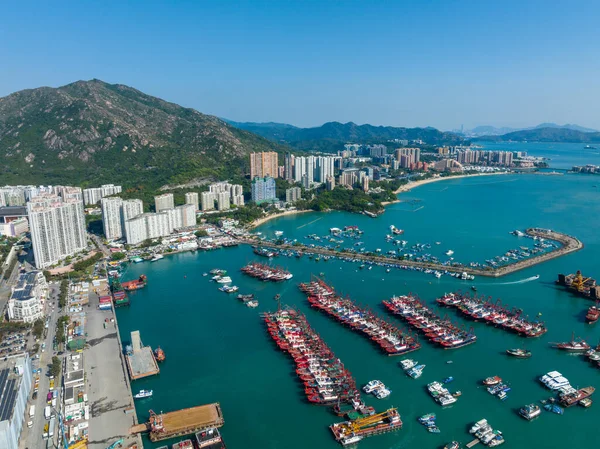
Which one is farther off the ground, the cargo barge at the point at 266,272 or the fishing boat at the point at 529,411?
the cargo barge at the point at 266,272

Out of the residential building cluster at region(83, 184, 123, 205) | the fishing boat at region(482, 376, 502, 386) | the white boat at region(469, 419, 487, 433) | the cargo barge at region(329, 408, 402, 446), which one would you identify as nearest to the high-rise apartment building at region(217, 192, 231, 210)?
the residential building cluster at region(83, 184, 123, 205)

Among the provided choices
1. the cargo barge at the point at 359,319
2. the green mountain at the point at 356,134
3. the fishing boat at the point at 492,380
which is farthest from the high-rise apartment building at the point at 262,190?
the green mountain at the point at 356,134

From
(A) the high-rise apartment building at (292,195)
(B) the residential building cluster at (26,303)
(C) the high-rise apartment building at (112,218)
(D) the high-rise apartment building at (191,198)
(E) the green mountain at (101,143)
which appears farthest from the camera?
(E) the green mountain at (101,143)

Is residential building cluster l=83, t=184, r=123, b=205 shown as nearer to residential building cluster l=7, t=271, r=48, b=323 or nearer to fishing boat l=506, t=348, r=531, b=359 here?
residential building cluster l=7, t=271, r=48, b=323

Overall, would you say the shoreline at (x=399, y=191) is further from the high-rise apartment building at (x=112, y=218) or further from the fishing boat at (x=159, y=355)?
the fishing boat at (x=159, y=355)

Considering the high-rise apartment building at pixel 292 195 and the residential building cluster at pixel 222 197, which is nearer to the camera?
the residential building cluster at pixel 222 197

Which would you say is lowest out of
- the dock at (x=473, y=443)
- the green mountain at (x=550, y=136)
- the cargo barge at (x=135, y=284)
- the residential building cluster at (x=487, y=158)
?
the dock at (x=473, y=443)

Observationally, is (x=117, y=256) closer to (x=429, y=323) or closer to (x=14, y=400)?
(x=14, y=400)
